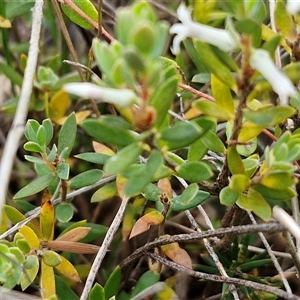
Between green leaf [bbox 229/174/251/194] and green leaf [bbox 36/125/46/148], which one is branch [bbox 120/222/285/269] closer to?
green leaf [bbox 229/174/251/194]

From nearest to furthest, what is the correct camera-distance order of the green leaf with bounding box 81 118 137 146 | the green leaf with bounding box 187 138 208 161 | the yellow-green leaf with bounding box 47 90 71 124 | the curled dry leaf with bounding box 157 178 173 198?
the green leaf with bounding box 81 118 137 146 < the green leaf with bounding box 187 138 208 161 < the curled dry leaf with bounding box 157 178 173 198 < the yellow-green leaf with bounding box 47 90 71 124

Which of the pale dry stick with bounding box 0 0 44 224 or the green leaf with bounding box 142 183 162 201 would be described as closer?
the pale dry stick with bounding box 0 0 44 224

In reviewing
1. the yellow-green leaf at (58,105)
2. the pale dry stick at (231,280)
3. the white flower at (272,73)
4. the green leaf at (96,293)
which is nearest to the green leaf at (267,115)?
the white flower at (272,73)

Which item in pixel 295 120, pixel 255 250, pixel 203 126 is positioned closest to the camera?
pixel 203 126

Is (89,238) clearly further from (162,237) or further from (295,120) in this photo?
(295,120)

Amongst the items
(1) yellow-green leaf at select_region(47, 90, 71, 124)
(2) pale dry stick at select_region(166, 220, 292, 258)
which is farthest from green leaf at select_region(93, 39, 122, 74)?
(1) yellow-green leaf at select_region(47, 90, 71, 124)

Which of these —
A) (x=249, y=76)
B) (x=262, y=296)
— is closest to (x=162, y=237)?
(x=262, y=296)

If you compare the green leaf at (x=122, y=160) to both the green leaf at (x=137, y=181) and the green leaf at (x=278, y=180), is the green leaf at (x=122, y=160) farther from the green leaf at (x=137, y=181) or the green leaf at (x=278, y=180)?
the green leaf at (x=278, y=180)
